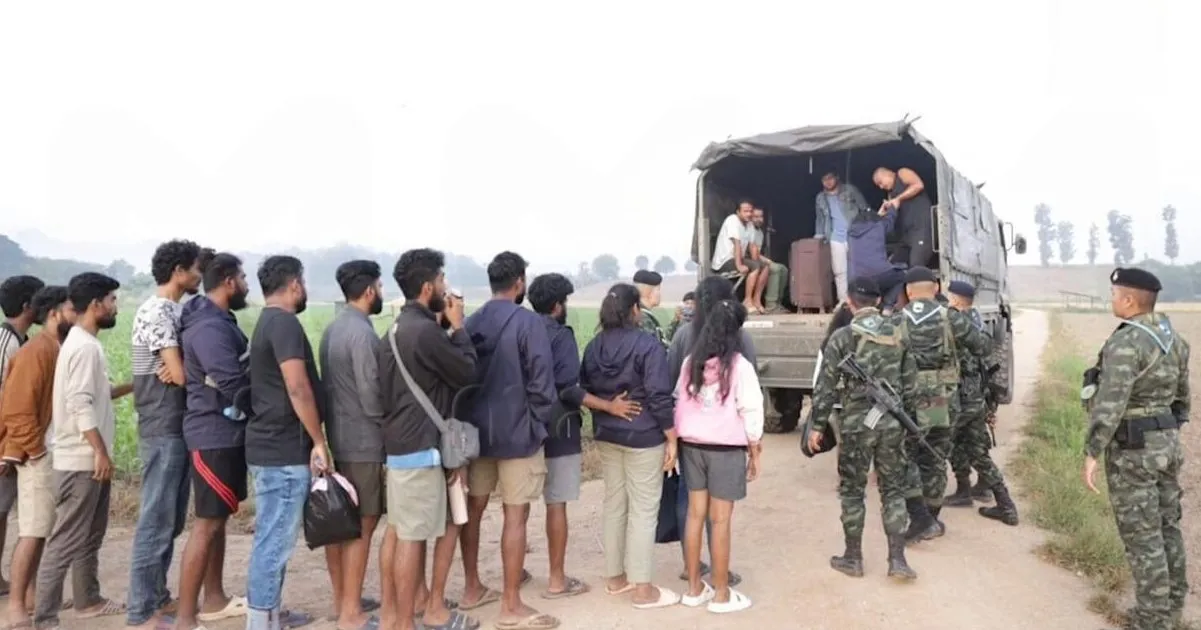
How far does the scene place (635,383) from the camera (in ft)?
12.7

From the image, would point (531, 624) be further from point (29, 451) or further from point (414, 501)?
point (29, 451)

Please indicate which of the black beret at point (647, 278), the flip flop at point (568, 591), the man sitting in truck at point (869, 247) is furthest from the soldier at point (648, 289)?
the man sitting in truck at point (869, 247)

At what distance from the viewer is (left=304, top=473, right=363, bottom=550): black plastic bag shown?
3463mm

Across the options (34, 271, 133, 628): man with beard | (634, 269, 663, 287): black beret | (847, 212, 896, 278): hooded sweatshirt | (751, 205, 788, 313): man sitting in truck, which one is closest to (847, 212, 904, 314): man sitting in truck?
(847, 212, 896, 278): hooded sweatshirt

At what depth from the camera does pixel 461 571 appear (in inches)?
182

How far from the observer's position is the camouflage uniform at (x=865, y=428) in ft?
14.2

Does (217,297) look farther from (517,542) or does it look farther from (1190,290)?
(1190,290)

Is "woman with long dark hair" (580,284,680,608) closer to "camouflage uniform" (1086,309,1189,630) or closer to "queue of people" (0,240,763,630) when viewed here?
"queue of people" (0,240,763,630)

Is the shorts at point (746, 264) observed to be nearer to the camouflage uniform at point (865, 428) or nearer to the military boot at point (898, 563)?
the camouflage uniform at point (865, 428)

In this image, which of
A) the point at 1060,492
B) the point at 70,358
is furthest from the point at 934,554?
the point at 70,358

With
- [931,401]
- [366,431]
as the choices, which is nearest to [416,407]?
[366,431]

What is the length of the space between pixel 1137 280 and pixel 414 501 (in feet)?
11.0

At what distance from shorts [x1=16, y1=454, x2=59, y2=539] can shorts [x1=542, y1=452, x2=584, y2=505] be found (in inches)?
92.5

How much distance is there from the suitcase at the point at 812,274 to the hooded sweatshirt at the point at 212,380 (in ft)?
17.3
